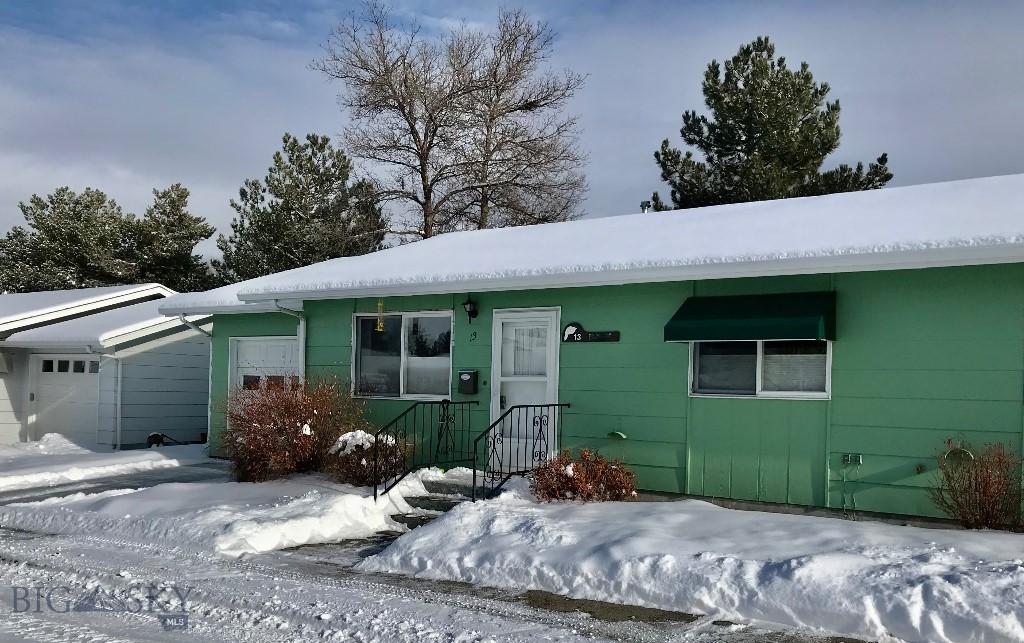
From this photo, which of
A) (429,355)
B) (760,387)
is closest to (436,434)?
(429,355)

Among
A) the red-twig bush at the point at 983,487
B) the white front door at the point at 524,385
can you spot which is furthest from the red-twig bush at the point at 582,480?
the red-twig bush at the point at 983,487

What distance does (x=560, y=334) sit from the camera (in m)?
10.5

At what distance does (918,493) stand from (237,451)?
25.3 feet

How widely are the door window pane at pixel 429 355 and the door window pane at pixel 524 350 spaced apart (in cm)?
88

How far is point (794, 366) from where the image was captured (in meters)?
8.95

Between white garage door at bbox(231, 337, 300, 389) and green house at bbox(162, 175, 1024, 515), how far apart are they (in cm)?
101

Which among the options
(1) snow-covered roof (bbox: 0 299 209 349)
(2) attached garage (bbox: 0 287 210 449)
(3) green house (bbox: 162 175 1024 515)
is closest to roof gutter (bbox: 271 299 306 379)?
(3) green house (bbox: 162 175 1024 515)

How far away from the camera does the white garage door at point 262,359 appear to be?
13.7m

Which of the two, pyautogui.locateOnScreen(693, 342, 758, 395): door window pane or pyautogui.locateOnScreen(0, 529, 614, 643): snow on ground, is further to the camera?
pyautogui.locateOnScreen(693, 342, 758, 395): door window pane

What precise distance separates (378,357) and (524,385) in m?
2.42

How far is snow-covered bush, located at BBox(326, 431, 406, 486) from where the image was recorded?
409 inches

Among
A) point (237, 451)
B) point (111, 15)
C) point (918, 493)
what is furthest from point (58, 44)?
point (918, 493)

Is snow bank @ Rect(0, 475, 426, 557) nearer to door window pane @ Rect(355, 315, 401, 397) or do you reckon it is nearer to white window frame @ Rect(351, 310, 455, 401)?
white window frame @ Rect(351, 310, 455, 401)

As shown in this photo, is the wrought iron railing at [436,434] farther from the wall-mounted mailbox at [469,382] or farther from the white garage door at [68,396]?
the white garage door at [68,396]
